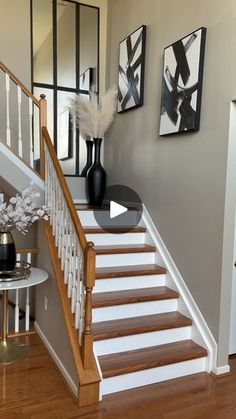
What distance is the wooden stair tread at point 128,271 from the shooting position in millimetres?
2932

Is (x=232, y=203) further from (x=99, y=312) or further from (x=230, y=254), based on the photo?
(x=99, y=312)

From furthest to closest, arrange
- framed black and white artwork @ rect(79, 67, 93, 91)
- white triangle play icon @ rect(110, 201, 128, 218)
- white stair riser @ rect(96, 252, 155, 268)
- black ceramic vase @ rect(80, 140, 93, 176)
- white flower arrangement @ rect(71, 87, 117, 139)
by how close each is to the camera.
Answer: framed black and white artwork @ rect(79, 67, 93, 91), black ceramic vase @ rect(80, 140, 93, 176), white flower arrangement @ rect(71, 87, 117, 139), white triangle play icon @ rect(110, 201, 128, 218), white stair riser @ rect(96, 252, 155, 268)

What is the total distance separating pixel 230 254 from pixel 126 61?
8.64 ft

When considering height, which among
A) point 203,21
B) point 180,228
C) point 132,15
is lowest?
point 180,228

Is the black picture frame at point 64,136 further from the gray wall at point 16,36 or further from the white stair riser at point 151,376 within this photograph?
the white stair riser at point 151,376

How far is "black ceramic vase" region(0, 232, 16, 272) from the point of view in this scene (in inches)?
106

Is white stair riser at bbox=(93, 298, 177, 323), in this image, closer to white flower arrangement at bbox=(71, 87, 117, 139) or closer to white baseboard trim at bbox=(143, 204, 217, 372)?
white baseboard trim at bbox=(143, 204, 217, 372)

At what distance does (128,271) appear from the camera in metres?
3.05

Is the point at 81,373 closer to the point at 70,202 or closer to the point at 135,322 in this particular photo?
the point at 135,322

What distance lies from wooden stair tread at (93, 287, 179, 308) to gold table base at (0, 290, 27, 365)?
0.81 m

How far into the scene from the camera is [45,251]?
10.3ft

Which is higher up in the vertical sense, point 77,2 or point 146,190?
point 77,2

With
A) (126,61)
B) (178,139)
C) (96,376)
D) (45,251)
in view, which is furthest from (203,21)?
(96,376)
